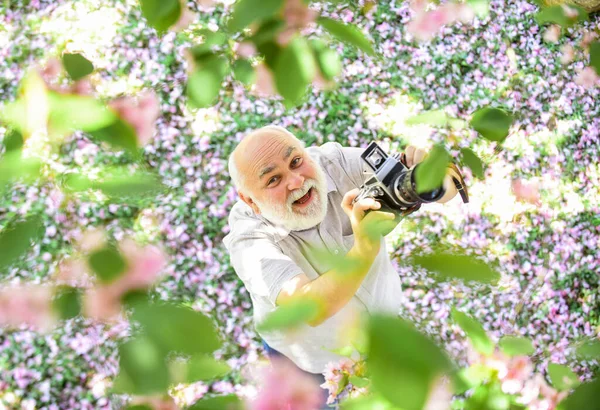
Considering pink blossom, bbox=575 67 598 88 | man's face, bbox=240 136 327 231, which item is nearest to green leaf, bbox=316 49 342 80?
man's face, bbox=240 136 327 231

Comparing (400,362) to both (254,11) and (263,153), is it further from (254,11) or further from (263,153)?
(263,153)

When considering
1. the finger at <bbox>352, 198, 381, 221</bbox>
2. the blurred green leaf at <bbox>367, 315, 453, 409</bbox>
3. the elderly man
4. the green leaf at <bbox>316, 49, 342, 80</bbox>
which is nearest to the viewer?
the blurred green leaf at <bbox>367, 315, 453, 409</bbox>

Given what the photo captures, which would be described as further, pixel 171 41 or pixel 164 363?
pixel 171 41

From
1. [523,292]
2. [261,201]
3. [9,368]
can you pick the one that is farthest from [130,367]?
[523,292]

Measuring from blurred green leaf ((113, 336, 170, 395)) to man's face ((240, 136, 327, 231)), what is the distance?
96cm

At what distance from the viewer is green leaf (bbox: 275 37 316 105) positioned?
44 cm

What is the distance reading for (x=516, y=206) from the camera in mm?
2705

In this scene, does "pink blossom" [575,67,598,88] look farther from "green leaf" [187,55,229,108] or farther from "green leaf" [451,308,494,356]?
"green leaf" [187,55,229,108]

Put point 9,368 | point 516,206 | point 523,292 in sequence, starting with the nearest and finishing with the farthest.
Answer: point 9,368
point 523,292
point 516,206

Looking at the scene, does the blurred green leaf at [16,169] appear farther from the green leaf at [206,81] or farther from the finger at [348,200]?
the finger at [348,200]

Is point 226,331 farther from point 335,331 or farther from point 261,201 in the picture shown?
point 261,201

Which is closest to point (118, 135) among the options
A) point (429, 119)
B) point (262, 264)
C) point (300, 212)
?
Result: point (429, 119)

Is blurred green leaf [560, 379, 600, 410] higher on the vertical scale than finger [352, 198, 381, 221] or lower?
higher

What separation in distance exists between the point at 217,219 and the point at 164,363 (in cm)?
232
